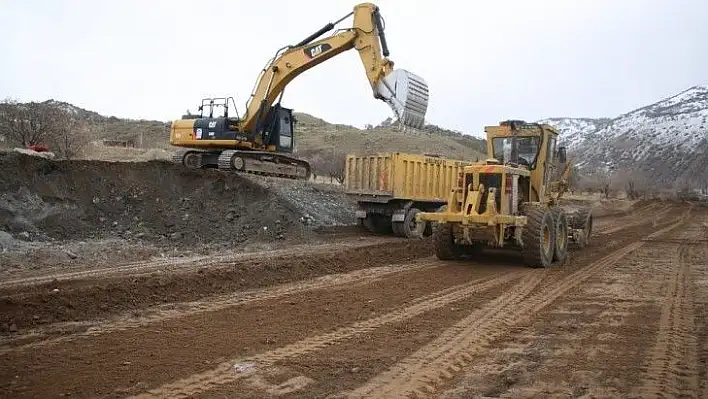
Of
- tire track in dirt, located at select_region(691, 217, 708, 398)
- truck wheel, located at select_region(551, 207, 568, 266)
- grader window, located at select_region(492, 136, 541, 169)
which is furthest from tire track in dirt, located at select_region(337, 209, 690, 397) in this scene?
grader window, located at select_region(492, 136, 541, 169)

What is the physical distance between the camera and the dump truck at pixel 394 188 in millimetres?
16719

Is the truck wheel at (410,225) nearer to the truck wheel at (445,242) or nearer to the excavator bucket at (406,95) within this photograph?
the excavator bucket at (406,95)

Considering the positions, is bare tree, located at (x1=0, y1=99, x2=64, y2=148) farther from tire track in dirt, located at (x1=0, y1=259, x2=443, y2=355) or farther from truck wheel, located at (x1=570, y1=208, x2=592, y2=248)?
truck wheel, located at (x1=570, y1=208, x2=592, y2=248)

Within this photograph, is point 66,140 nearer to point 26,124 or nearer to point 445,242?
point 26,124

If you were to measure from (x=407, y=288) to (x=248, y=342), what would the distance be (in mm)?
3735

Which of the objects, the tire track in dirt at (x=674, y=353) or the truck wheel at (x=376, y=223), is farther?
the truck wheel at (x=376, y=223)

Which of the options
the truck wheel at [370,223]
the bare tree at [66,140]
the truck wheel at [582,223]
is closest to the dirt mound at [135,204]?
the truck wheel at [370,223]

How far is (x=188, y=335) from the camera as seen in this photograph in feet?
20.5

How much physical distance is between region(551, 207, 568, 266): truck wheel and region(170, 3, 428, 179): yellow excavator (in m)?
4.70

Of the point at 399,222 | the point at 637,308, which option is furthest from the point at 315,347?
the point at 399,222

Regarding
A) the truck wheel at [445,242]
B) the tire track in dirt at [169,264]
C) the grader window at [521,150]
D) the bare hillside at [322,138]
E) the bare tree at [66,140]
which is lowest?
the tire track in dirt at [169,264]

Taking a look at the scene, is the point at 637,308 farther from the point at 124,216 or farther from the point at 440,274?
the point at 124,216

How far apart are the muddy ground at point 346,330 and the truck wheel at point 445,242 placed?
78 cm

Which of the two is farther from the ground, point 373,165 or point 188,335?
point 373,165
